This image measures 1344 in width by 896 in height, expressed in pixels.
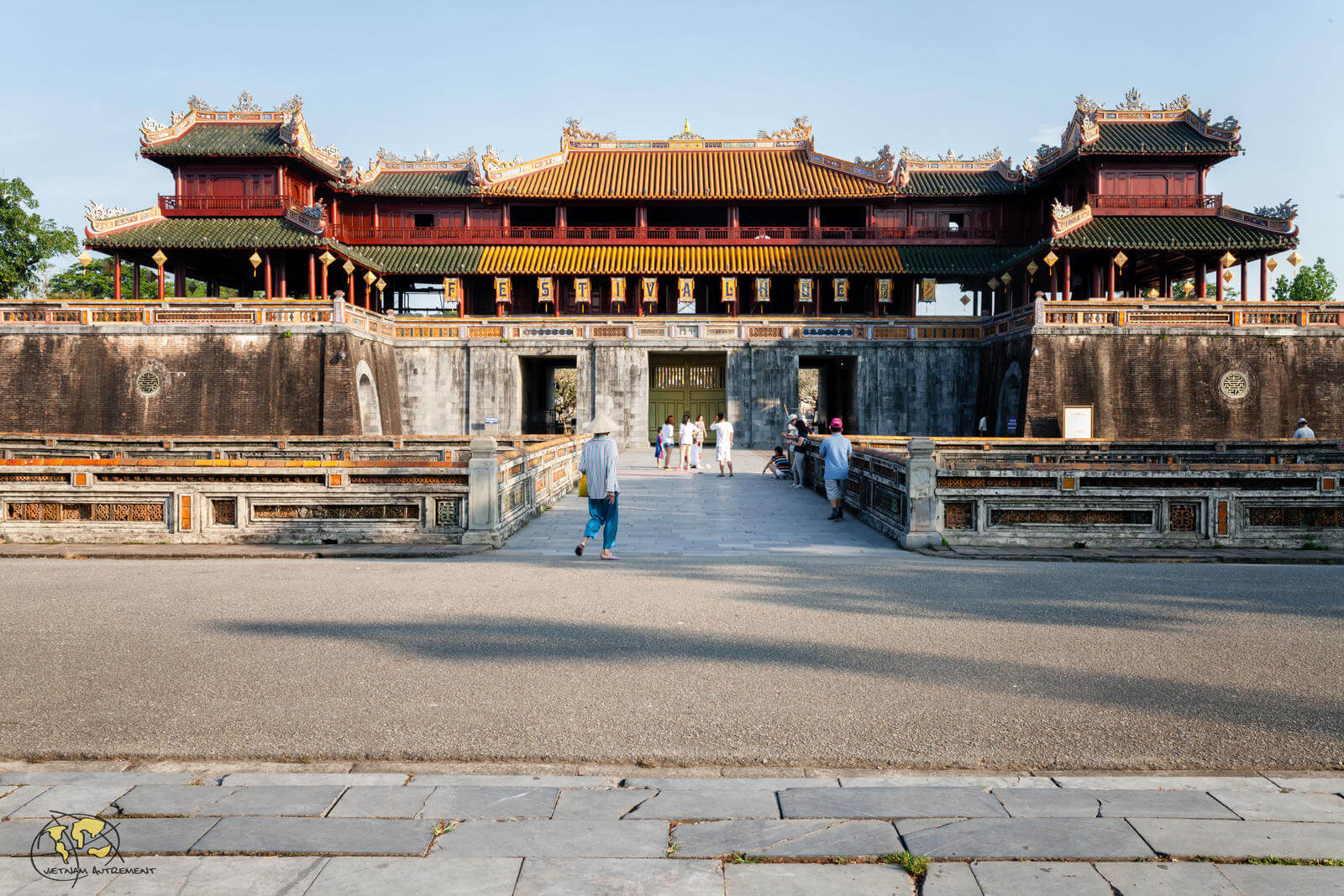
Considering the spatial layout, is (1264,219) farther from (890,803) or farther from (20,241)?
(20,241)

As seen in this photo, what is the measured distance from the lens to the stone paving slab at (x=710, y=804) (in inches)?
138

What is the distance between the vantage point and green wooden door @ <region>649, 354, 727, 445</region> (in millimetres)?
32906

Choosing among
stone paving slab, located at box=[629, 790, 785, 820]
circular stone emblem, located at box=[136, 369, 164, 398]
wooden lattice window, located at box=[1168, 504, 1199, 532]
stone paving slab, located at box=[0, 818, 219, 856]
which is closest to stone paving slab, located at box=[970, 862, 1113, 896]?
stone paving slab, located at box=[629, 790, 785, 820]

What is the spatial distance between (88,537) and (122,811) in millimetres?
9010

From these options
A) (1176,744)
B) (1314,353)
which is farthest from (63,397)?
(1314,353)

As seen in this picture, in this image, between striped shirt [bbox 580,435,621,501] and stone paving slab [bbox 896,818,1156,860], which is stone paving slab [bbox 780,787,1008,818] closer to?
stone paving slab [bbox 896,818,1156,860]

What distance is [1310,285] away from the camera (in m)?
51.2

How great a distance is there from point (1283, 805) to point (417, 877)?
3478 mm

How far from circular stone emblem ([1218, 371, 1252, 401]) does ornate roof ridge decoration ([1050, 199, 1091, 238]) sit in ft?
21.4

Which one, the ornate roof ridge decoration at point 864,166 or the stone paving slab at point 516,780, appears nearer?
the stone paving slab at point 516,780

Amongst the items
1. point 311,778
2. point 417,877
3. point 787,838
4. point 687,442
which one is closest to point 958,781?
point 787,838

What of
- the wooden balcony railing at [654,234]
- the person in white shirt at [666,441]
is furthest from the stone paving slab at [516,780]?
the wooden balcony railing at [654,234]

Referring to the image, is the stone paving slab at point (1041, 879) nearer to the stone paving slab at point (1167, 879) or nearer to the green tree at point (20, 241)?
the stone paving slab at point (1167, 879)

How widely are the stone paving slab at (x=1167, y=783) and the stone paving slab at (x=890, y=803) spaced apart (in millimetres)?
551
